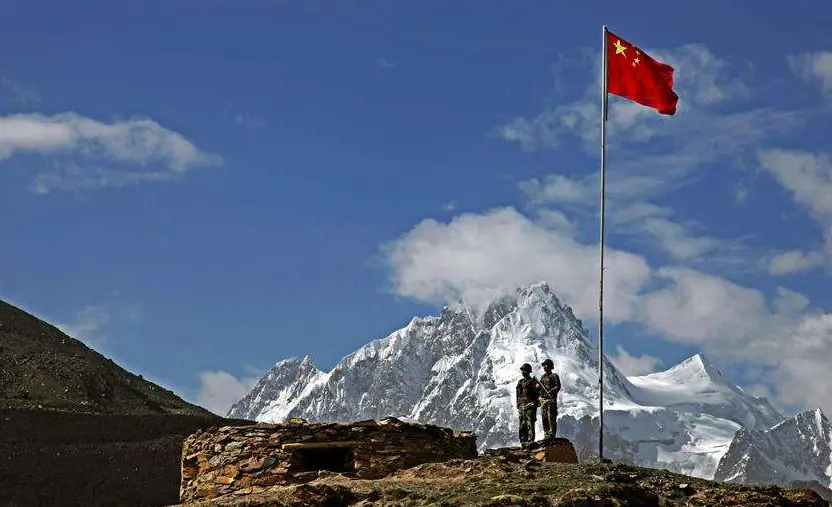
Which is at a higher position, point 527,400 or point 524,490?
point 527,400

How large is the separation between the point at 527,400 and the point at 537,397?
22 cm

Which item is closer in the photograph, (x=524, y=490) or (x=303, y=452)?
A: (x=524, y=490)

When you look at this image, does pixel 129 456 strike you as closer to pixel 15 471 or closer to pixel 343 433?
pixel 15 471

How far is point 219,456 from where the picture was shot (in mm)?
25406

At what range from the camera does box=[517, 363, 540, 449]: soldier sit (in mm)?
26844

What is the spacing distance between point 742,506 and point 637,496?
5.23ft

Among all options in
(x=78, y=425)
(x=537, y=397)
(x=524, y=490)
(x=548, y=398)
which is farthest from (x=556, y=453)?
(x=78, y=425)

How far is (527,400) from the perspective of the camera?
2703 cm

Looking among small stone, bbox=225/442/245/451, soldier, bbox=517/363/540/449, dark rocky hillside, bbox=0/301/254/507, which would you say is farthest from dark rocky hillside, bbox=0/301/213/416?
soldier, bbox=517/363/540/449

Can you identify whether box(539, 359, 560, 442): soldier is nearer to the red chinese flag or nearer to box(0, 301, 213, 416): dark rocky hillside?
the red chinese flag

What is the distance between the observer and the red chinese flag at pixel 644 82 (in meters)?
29.0

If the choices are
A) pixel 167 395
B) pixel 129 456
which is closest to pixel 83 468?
pixel 129 456

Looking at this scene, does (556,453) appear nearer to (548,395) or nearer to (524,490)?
(548,395)

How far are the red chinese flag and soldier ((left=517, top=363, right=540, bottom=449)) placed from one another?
264 inches
